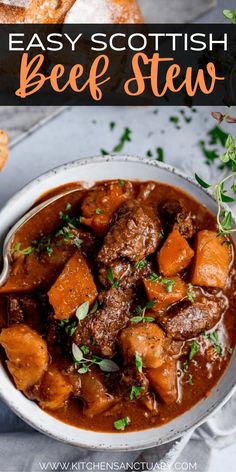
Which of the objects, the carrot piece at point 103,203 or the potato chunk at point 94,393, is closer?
the potato chunk at point 94,393

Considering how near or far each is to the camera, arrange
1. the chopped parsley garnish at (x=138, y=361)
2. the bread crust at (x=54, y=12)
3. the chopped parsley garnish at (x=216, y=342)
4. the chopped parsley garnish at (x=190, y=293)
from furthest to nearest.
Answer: the bread crust at (x=54, y=12) < the chopped parsley garnish at (x=216, y=342) < the chopped parsley garnish at (x=190, y=293) < the chopped parsley garnish at (x=138, y=361)

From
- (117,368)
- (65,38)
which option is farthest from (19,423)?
(65,38)

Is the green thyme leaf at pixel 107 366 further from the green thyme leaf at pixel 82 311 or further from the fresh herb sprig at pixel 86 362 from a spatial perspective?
the green thyme leaf at pixel 82 311

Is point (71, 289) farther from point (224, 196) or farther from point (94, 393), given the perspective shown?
point (224, 196)

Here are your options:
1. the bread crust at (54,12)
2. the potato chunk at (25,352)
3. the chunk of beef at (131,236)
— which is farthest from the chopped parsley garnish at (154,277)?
the bread crust at (54,12)

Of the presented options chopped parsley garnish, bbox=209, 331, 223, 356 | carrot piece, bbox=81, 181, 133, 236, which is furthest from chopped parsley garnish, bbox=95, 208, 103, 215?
chopped parsley garnish, bbox=209, 331, 223, 356
